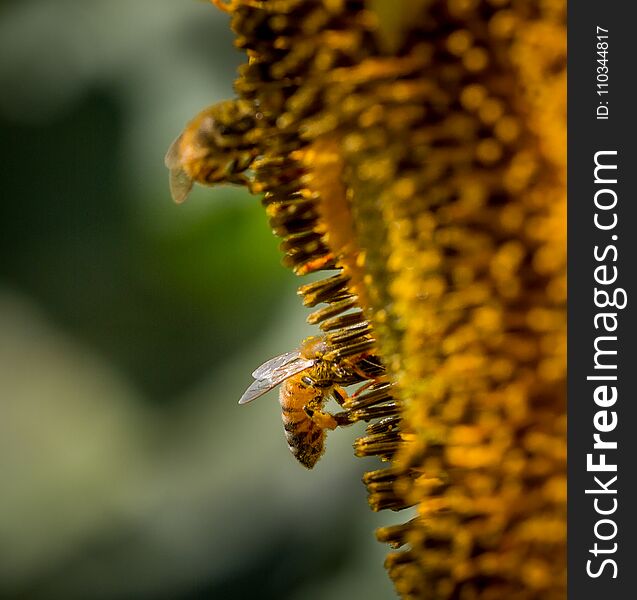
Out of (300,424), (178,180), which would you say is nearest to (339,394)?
(300,424)

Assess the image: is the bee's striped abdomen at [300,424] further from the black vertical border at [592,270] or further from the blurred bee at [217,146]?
the black vertical border at [592,270]

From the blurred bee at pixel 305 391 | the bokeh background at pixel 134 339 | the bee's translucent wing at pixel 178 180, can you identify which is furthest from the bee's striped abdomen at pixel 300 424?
the bokeh background at pixel 134 339

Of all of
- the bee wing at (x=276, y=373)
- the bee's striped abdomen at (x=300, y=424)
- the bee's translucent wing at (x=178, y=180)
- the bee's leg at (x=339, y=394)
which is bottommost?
the bee's striped abdomen at (x=300, y=424)

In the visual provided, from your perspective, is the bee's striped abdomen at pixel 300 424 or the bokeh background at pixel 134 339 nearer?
the bee's striped abdomen at pixel 300 424

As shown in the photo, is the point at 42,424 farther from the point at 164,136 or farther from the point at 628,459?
the point at 628,459

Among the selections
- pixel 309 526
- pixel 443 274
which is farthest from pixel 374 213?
pixel 309 526

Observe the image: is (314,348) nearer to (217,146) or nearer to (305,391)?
(305,391)

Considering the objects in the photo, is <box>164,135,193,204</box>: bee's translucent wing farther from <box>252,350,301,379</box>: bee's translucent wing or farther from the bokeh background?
the bokeh background
